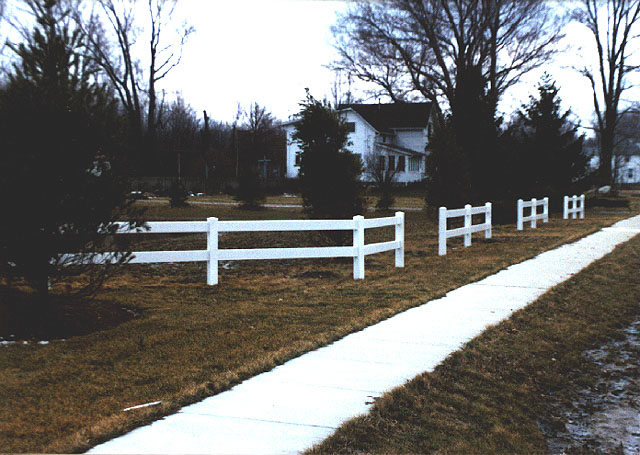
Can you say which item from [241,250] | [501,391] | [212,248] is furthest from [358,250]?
[501,391]

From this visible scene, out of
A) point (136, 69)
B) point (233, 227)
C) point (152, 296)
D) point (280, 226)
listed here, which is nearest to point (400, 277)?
point (280, 226)

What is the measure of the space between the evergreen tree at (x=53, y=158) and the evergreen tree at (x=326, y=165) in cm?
787

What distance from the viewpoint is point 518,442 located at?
5.02 meters

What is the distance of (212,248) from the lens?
11.5 m

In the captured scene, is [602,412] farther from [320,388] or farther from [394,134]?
[394,134]

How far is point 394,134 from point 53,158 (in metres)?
58.7

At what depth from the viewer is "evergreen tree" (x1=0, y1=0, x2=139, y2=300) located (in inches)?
297

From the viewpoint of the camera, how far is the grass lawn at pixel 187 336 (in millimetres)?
5145

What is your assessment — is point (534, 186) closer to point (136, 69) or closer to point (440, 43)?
point (440, 43)

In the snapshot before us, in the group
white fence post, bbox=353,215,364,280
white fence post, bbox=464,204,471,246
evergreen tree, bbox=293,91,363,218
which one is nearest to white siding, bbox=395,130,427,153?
white fence post, bbox=464,204,471,246

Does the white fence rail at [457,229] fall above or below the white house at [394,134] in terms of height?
below

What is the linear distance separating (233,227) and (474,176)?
672 inches

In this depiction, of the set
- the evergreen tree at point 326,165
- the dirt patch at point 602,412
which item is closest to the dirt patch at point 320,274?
the evergreen tree at point 326,165

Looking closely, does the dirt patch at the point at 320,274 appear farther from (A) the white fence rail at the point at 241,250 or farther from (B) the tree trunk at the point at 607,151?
(B) the tree trunk at the point at 607,151
